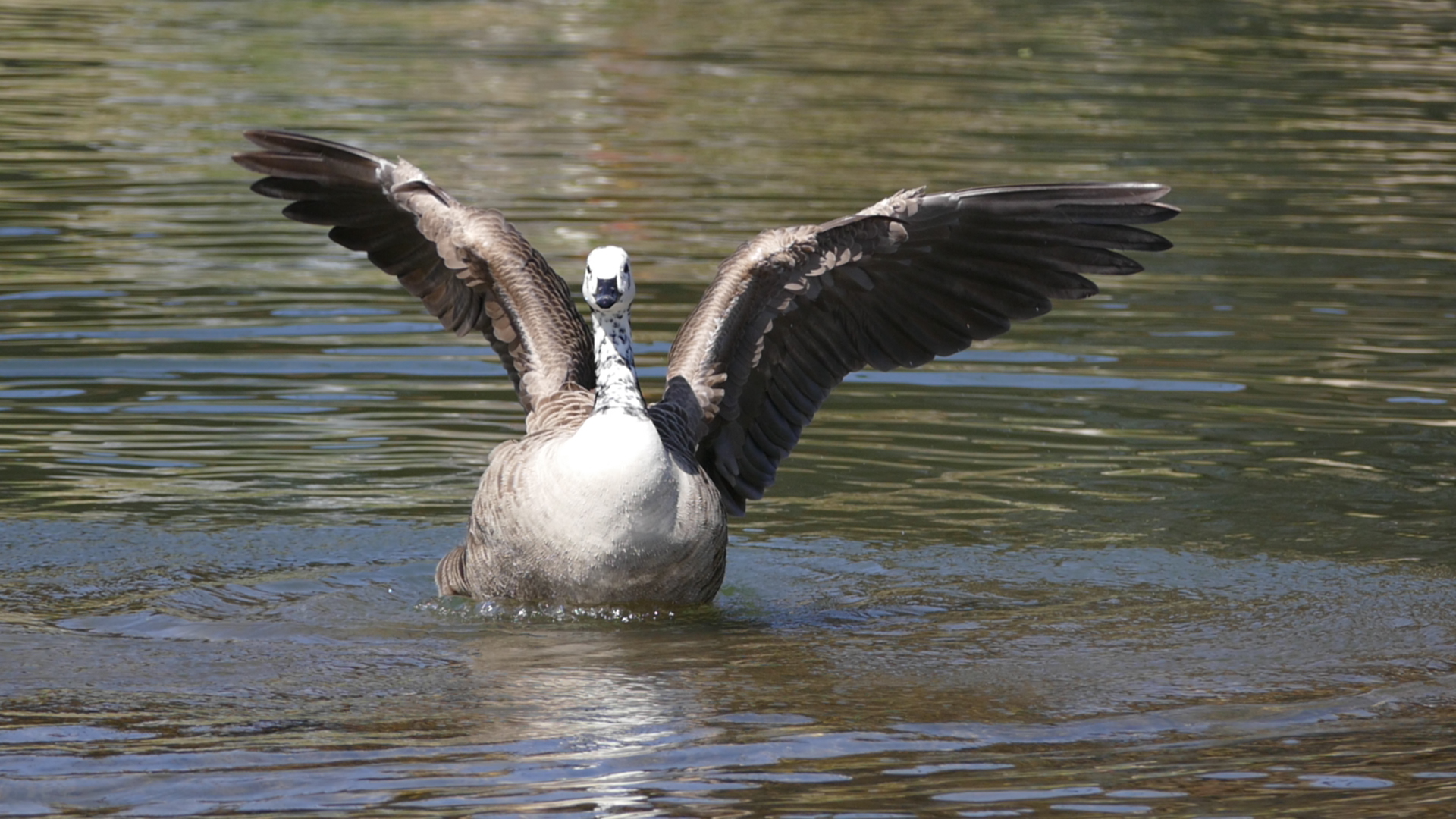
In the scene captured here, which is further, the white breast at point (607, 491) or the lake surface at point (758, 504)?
the white breast at point (607, 491)

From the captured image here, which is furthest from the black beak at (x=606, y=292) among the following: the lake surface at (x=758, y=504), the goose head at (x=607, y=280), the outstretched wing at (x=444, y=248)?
the lake surface at (x=758, y=504)

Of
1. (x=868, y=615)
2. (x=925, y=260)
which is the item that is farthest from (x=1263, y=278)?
(x=868, y=615)

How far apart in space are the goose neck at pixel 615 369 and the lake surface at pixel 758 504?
2.84ft

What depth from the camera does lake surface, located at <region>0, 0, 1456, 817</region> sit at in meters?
6.07

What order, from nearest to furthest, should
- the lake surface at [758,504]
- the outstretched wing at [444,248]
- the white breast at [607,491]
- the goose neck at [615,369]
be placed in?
the lake surface at [758,504], the white breast at [607,491], the goose neck at [615,369], the outstretched wing at [444,248]

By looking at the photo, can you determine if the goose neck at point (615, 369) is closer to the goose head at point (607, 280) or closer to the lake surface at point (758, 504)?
the goose head at point (607, 280)

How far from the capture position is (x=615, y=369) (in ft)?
25.0

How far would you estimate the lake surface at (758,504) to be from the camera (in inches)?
239

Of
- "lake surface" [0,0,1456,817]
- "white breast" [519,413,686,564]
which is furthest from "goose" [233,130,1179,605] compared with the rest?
"lake surface" [0,0,1456,817]

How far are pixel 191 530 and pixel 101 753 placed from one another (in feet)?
10.1

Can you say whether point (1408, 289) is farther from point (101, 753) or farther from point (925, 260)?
point (101, 753)

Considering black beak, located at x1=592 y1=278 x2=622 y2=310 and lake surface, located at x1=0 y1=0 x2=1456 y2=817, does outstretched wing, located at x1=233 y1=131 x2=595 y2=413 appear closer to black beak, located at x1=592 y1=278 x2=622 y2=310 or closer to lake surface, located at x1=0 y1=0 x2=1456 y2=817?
black beak, located at x1=592 y1=278 x2=622 y2=310

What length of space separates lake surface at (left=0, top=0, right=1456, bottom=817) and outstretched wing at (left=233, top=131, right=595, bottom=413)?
3.49 feet

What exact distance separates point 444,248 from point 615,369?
1.28 meters
